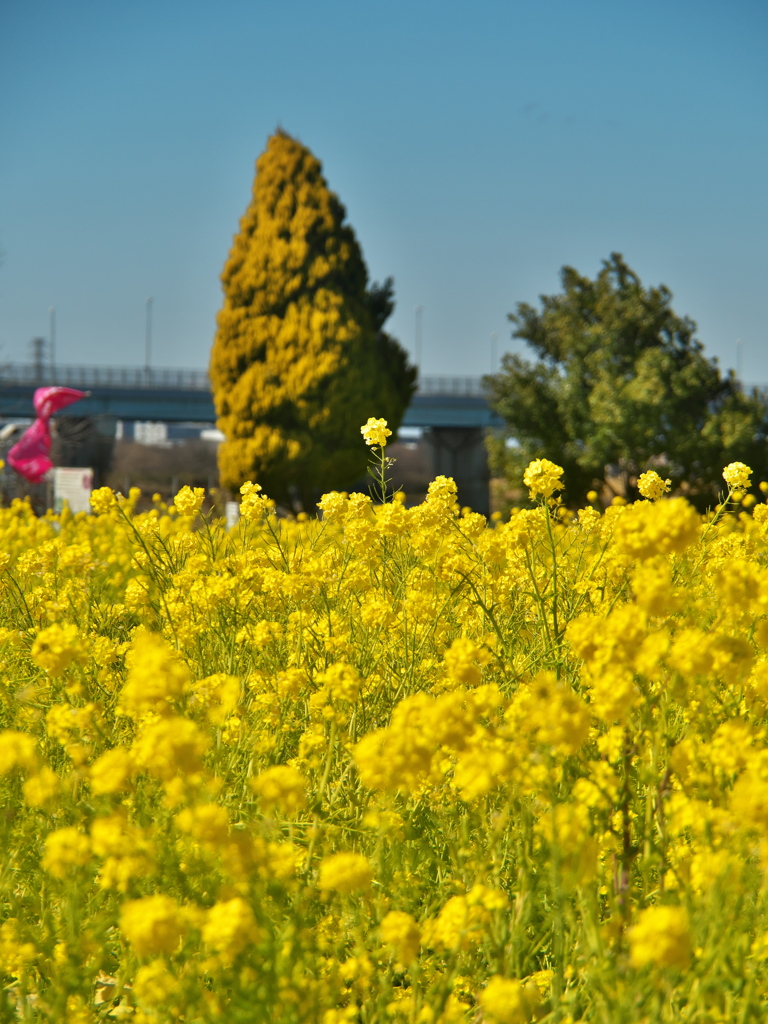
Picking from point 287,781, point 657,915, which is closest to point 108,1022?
point 287,781

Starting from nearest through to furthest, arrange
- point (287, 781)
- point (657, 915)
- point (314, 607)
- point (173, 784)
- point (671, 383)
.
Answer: point (657, 915) < point (173, 784) < point (287, 781) < point (314, 607) < point (671, 383)

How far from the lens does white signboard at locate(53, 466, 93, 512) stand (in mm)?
16562

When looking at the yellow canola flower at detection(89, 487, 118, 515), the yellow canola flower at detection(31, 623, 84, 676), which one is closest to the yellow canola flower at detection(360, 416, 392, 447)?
the yellow canola flower at detection(89, 487, 118, 515)

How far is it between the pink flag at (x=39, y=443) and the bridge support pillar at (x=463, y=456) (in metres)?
24.1

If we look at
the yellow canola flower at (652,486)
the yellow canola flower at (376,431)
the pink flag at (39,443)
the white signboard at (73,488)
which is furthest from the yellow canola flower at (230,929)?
the white signboard at (73,488)

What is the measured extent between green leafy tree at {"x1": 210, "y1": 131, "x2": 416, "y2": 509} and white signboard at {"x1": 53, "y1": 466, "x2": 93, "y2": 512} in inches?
103

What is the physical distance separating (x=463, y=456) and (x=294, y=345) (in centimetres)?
2301

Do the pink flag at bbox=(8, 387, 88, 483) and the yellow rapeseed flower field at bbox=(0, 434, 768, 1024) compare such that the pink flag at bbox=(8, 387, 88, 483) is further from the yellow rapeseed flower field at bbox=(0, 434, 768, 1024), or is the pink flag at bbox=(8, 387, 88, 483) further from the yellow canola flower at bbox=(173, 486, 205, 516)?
the yellow rapeseed flower field at bbox=(0, 434, 768, 1024)

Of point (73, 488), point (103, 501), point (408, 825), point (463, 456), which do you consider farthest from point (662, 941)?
point (463, 456)

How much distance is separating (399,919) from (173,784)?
1.48 feet

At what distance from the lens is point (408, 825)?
2.59 meters

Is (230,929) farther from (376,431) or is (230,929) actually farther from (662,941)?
(376,431)

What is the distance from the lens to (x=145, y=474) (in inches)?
1500

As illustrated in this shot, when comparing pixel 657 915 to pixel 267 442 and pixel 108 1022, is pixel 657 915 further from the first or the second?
pixel 267 442
